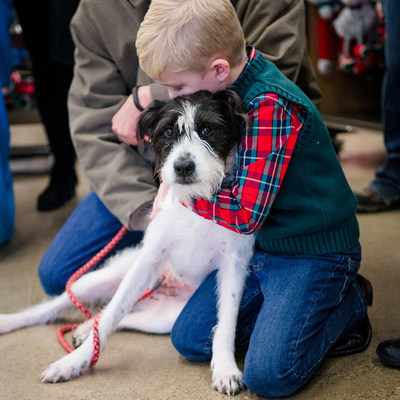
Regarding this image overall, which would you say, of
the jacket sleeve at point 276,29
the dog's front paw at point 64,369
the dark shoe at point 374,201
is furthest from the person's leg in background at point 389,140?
the dog's front paw at point 64,369

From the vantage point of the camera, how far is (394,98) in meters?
2.76

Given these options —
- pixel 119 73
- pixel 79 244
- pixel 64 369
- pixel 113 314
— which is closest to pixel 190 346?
pixel 113 314

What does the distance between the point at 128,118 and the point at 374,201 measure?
1.53 m

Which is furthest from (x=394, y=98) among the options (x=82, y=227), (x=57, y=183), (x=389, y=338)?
(x=57, y=183)

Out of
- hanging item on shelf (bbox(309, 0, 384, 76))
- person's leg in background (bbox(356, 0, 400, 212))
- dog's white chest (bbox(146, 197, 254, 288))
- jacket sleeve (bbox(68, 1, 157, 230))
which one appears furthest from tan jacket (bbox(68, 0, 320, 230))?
hanging item on shelf (bbox(309, 0, 384, 76))

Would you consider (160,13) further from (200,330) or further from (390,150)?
(390,150)

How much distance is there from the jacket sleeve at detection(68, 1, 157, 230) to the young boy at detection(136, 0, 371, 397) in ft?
1.63

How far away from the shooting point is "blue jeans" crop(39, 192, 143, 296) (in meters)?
2.11

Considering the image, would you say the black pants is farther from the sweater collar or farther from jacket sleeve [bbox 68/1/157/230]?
the sweater collar

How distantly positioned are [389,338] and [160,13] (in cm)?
116

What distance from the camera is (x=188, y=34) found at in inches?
53.6

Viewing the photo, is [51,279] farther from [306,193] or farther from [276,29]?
[276,29]

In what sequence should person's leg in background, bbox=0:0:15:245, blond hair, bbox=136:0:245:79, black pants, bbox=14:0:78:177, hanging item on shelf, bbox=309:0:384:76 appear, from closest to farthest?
blond hair, bbox=136:0:245:79
person's leg in background, bbox=0:0:15:245
black pants, bbox=14:0:78:177
hanging item on shelf, bbox=309:0:384:76

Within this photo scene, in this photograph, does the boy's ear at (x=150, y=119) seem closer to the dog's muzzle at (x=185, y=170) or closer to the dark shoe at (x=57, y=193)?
the dog's muzzle at (x=185, y=170)
